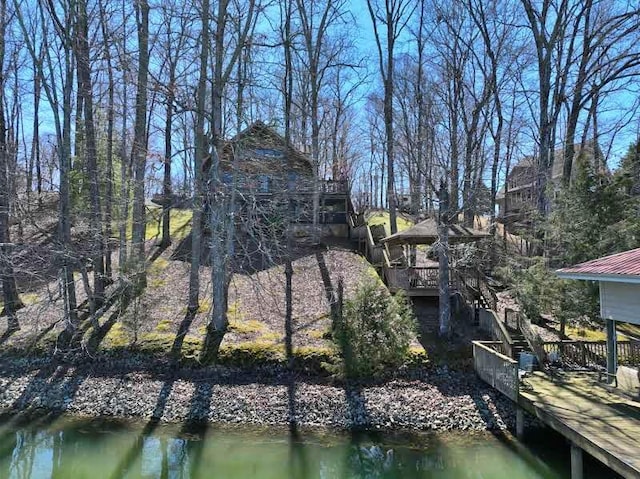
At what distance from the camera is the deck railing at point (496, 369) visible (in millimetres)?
10969

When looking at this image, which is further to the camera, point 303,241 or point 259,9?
point 303,241

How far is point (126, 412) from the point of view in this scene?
11977mm

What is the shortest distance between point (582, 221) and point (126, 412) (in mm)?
13891

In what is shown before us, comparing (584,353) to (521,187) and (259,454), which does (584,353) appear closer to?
(259,454)

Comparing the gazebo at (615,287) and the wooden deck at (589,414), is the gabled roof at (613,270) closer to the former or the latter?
the gazebo at (615,287)

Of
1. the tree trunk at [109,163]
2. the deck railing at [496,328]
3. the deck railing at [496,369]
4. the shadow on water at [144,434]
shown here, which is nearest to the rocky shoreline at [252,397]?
the shadow on water at [144,434]

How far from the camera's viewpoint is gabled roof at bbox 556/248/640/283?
9.34 metres

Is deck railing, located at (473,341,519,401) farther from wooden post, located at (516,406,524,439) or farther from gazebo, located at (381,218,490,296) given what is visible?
gazebo, located at (381,218,490,296)

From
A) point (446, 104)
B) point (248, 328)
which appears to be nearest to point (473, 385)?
point (248, 328)

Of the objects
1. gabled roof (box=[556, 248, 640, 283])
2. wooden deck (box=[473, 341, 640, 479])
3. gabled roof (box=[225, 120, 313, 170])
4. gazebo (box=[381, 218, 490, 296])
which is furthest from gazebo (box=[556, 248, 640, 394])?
gabled roof (box=[225, 120, 313, 170])

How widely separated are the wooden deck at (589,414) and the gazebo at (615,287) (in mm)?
1026

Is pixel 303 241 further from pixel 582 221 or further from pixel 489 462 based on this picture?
pixel 489 462

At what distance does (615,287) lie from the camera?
34.6ft

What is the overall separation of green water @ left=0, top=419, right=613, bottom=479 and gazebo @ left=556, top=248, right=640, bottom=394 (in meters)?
2.66
